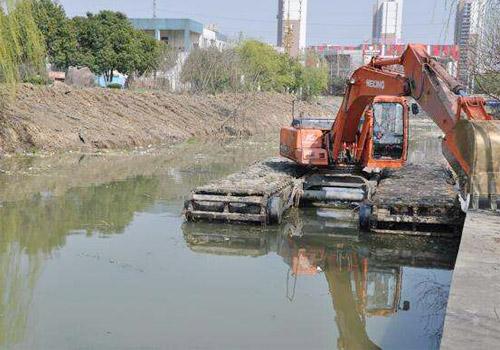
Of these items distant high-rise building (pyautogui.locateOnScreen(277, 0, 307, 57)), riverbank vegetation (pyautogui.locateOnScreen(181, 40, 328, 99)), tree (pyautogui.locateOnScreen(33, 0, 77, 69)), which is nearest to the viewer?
tree (pyautogui.locateOnScreen(33, 0, 77, 69))

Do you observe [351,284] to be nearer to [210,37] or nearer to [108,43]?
[108,43]

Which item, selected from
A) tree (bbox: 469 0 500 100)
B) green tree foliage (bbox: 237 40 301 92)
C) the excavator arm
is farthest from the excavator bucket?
green tree foliage (bbox: 237 40 301 92)

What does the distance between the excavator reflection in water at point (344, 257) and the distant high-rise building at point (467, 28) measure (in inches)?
132

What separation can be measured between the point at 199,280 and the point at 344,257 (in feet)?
8.32

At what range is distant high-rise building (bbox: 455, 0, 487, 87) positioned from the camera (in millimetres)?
7807

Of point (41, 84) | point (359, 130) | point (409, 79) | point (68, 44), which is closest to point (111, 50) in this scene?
point (68, 44)

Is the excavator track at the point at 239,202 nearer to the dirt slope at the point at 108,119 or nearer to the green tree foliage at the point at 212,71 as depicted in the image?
the dirt slope at the point at 108,119

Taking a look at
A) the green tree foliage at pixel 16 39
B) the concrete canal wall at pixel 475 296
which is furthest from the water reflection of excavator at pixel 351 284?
the green tree foliage at pixel 16 39

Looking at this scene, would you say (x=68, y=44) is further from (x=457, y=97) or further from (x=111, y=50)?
(x=457, y=97)

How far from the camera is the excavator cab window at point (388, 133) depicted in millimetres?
13953

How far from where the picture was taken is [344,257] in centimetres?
995

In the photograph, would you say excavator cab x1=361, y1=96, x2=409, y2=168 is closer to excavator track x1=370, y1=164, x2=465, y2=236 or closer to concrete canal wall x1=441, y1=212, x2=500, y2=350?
→ excavator track x1=370, y1=164, x2=465, y2=236

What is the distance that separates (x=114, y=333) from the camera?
6578 mm

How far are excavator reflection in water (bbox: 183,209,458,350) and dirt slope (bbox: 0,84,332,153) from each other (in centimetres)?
1261
